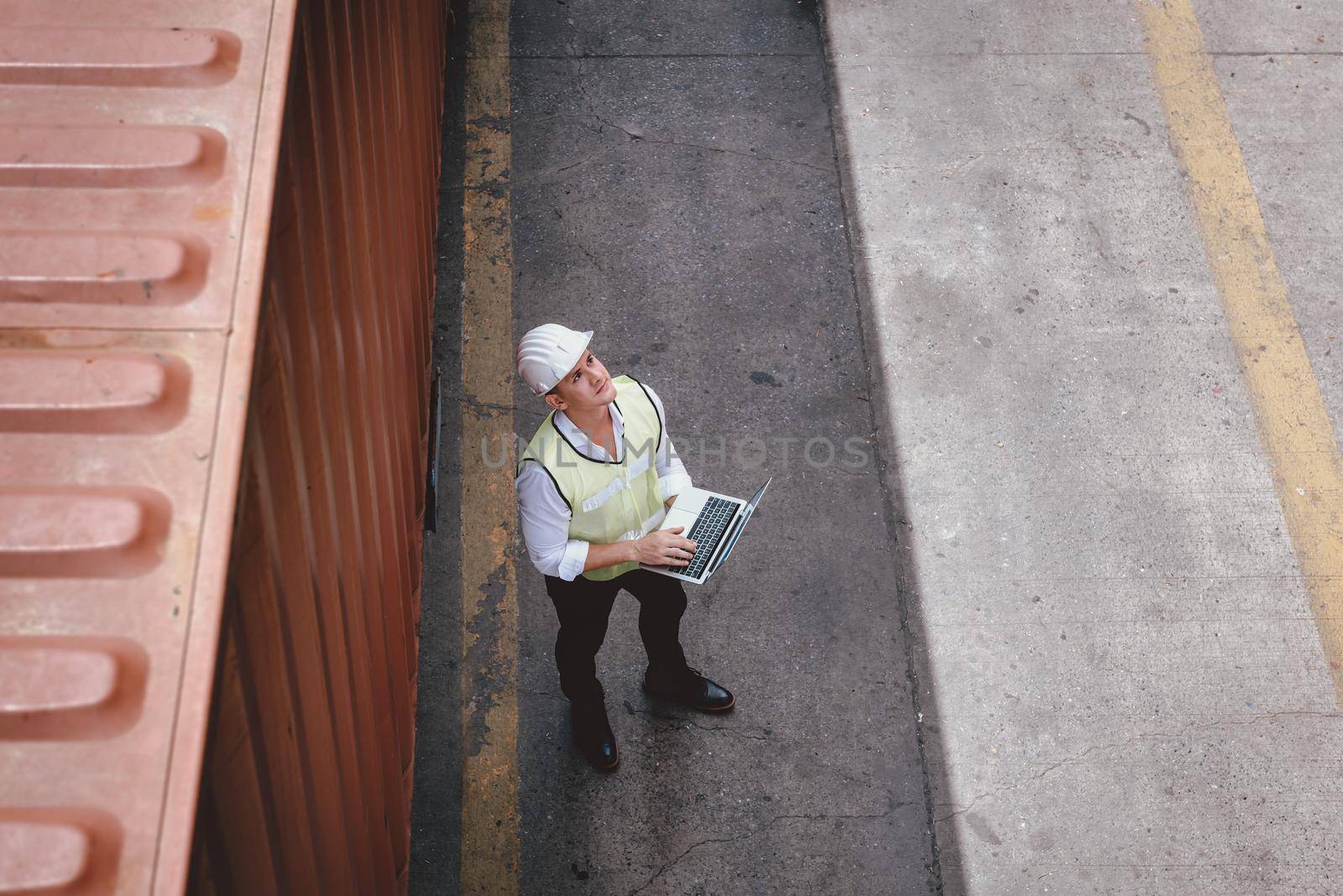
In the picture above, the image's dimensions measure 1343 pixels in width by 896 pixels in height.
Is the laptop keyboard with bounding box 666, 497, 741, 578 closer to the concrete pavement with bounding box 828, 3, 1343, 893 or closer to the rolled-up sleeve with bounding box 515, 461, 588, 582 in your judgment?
the rolled-up sleeve with bounding box 515, 461, 588, 582

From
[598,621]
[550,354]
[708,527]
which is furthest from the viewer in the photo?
[598,621]

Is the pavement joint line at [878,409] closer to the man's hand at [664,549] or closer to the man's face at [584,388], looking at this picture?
the man's hand at [664,549]

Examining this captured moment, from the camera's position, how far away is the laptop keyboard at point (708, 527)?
12.7 ft

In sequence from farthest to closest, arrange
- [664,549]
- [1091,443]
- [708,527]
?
[1091,443] < [708,527] < [664,549]

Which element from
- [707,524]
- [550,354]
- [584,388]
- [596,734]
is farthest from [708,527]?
[596,734]

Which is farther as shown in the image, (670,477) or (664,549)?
(670,477)

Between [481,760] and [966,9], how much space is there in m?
5.20

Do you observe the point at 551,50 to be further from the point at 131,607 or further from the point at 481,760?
the point at 131,607

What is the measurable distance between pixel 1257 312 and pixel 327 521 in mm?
4916

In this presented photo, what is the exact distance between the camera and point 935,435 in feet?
17.9

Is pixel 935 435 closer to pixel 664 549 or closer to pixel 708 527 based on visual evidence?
pixel 708 527

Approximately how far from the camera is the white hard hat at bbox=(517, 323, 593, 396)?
11.2 ft

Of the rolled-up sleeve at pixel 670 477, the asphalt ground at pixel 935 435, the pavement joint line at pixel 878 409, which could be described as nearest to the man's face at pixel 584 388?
the rolled-up sleeve at pixel 670 477

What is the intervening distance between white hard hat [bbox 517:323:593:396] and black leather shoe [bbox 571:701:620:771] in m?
1.46
